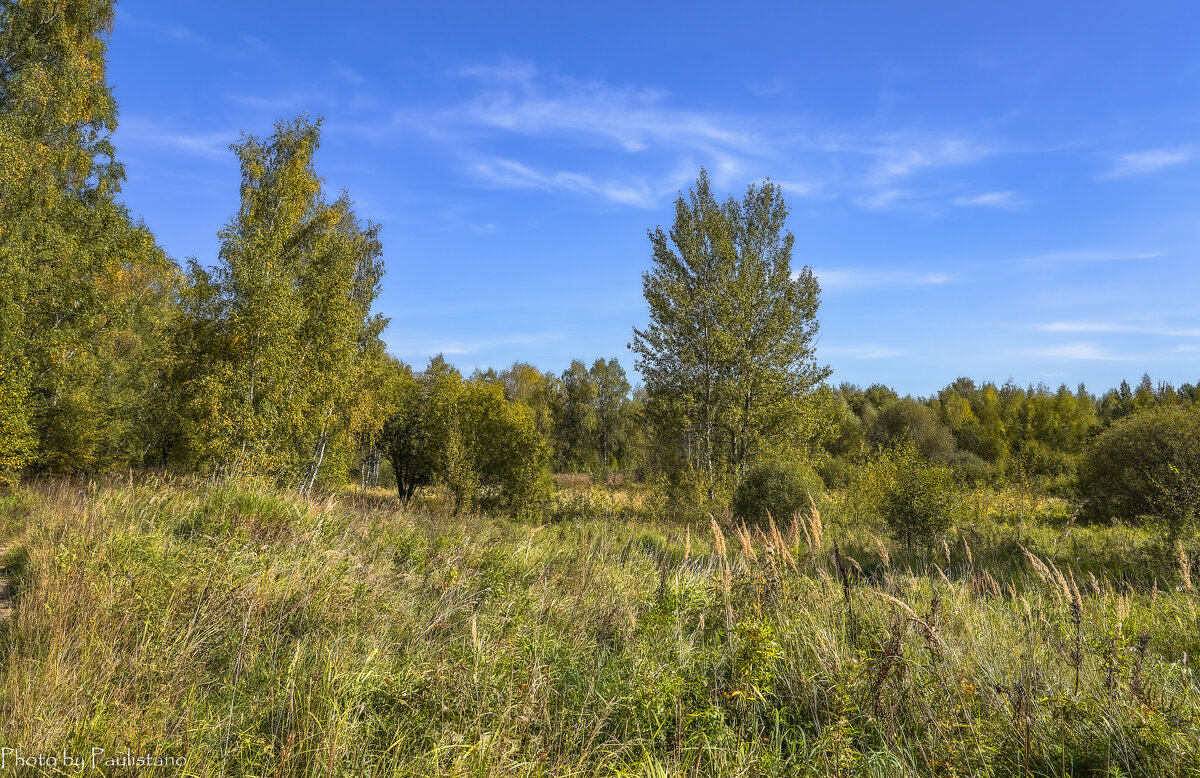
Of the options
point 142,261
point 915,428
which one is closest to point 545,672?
point 142,261

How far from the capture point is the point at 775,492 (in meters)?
15.7

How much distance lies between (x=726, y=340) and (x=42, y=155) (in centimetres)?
1970

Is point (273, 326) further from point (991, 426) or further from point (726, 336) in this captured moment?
point (991, 426)

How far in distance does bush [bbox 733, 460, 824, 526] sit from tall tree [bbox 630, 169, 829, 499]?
2.99m

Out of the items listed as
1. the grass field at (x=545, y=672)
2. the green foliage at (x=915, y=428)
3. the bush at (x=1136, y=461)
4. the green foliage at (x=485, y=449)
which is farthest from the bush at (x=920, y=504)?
the green foliage at (x=915, y=428)

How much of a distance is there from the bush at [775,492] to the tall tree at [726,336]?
2.99 m

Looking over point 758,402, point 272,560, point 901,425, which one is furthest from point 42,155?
point 901,425

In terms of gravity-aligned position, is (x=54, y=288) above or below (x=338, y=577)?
above

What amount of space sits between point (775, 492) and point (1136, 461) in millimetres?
13059

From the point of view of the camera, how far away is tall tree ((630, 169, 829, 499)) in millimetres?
20344

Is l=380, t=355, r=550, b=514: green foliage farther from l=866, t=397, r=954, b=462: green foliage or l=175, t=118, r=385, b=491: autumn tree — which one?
l=866, t=397, r=954, b=462: green foliage

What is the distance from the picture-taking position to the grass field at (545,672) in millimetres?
2955

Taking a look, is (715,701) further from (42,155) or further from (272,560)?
(42,155)

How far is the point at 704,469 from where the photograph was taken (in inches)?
802
